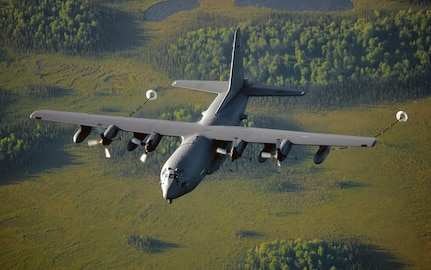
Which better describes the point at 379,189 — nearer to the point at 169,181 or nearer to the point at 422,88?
the point at 422,88

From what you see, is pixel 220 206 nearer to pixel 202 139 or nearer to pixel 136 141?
pixel 136 141

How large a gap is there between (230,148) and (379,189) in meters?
65.8

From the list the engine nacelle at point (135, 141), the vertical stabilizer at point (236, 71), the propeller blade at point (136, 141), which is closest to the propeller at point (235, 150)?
the propeller blade at point (136, 141)

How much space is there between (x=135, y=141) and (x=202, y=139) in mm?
8427

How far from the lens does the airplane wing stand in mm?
103875

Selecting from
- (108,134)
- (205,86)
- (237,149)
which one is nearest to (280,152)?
(237,149)

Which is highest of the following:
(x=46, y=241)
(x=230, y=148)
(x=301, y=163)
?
(x=230, y=148)

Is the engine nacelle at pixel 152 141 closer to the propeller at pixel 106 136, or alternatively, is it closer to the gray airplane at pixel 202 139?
the gray airplane at pixel 202 139

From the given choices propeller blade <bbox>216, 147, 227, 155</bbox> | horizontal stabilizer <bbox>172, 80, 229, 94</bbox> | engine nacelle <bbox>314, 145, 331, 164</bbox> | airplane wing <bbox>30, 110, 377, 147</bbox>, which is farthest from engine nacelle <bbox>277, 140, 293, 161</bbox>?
horizontal stabilizer <bbox>172, 80, 229, 94</bbox>

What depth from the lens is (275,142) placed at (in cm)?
10469

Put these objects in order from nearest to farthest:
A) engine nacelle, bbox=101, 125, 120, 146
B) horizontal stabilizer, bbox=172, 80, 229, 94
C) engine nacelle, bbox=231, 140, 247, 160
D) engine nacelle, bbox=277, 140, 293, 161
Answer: engine nacelle, bbox=277, 140, 293, 161 < engine nacelle, bbox=231, 140, 247, 160 < engine nacelle, bbox=101, 125, 120, 146 < horizontal stabilizer, bbox=172, 80, 229, 94

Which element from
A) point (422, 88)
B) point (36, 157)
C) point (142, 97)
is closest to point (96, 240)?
point (36, 157)

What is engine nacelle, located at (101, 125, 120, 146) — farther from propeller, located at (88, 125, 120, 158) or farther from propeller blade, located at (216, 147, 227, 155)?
propeller blade, located at (216, 147, 227, 155)

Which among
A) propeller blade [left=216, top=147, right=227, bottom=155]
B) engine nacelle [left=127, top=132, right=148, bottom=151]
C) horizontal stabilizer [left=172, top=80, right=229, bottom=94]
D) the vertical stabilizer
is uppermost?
the vertical stabilizer
